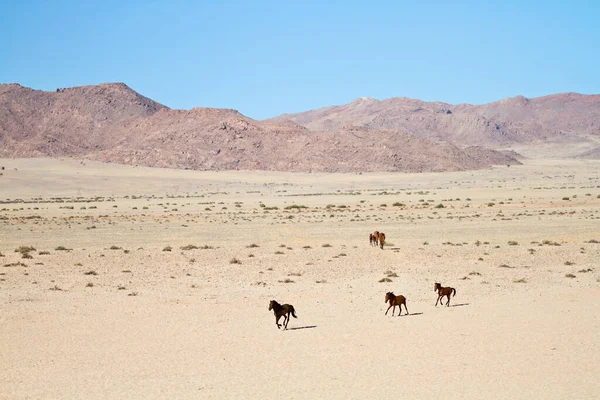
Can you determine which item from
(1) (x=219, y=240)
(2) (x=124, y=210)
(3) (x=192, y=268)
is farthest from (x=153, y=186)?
(3) (x=192, y=268)

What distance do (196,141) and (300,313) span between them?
133 metres

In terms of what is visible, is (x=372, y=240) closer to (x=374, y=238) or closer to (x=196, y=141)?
(x=374, y=238)

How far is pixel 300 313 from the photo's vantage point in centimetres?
1670

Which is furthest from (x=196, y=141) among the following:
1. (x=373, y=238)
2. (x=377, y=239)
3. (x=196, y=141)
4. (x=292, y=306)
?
(x=292, y=306)

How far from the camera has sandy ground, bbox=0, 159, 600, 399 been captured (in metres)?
11.2

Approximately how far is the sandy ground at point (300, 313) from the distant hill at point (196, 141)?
9989 cm

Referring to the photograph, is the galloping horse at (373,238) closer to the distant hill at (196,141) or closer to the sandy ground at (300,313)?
the sandy ground at (300,313)

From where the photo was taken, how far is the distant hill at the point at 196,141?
5541 inches

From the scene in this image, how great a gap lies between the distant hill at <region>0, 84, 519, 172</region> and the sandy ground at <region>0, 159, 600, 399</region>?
99.9 m

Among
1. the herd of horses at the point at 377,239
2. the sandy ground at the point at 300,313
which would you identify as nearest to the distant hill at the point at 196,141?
the sandy ground at the point at 300,313

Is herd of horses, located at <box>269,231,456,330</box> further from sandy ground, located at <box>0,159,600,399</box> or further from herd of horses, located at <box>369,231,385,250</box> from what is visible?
herd of horses, located at <box>369,231,385,250</box>

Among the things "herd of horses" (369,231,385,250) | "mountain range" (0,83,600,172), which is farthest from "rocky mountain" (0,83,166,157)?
"herd of horses" (369,231,385,250)

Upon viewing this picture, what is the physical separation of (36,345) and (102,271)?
10.2 metres

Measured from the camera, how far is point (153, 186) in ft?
345
